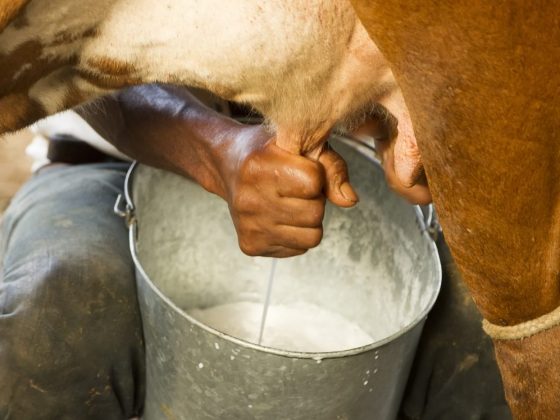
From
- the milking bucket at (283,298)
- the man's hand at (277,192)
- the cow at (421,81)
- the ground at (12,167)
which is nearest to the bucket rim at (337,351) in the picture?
the milking bucket at (283,298)


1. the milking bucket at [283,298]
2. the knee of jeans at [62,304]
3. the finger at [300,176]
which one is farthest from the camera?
the knee of jeans at [62,304]

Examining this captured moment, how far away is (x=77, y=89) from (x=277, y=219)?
0.28 meters

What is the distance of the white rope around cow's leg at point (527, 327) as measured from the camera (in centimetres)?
56

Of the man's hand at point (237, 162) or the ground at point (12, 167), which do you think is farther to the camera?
the ground at point (12, 167)

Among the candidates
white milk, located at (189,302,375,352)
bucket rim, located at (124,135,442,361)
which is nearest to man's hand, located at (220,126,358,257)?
bucket rim, located at (124,135,442,361)

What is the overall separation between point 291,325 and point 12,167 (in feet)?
3.05

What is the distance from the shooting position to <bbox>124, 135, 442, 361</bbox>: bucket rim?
2.63 feet

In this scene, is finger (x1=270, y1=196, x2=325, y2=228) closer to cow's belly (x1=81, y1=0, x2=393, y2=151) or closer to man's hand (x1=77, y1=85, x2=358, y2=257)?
man's hand (x1=77, y1=85, x2=358, y2=257)

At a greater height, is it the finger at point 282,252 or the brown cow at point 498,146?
the brown cow at point 498,146

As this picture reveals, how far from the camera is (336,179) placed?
0.76m

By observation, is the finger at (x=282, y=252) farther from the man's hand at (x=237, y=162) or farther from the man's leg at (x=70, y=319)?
the man's leg at (x=70, y=319)

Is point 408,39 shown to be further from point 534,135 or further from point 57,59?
point 57,59

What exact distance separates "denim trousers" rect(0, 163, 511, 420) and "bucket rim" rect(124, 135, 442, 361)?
10cm

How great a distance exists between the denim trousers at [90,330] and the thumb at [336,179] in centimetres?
32
